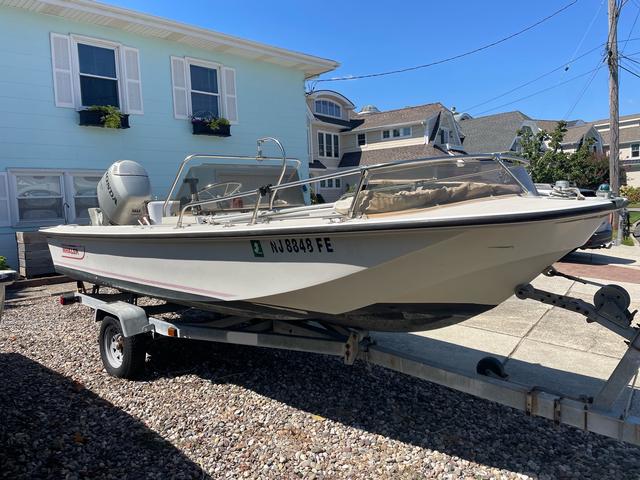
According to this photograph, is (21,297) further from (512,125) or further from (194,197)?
(512,125)

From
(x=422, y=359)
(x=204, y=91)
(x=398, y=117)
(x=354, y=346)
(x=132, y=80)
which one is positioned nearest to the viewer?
(x=422, y=359)

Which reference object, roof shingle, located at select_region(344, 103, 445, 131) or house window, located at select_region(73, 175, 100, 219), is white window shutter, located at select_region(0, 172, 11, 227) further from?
roof shingle, located at select_region(344, 103, 445, 131)

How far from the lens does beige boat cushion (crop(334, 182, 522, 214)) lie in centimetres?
282

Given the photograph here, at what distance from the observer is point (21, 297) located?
7492mm

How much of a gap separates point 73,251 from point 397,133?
2450 cm

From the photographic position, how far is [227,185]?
495 centimetres

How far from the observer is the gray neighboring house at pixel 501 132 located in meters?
32.5

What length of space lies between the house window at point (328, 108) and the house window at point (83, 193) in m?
19.0

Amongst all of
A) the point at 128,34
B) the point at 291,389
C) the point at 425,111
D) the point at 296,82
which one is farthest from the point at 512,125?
the point at 291,389

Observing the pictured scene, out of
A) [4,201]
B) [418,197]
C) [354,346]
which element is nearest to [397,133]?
[4,201]

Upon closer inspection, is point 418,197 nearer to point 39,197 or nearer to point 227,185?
point 227,185

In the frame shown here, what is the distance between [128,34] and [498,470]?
11279 mm

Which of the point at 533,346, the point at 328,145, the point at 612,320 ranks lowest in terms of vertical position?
the point at 533,346

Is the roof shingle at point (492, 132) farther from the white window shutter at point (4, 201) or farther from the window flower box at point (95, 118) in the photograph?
the white window shutter at point (4, 201)
